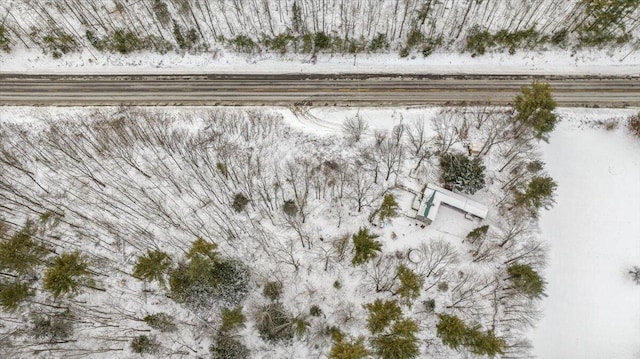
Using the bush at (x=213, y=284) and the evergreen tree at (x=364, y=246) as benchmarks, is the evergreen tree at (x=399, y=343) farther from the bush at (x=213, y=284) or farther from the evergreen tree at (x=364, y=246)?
the bush at (x=213, y=284)

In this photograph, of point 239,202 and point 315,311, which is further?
point 239,202

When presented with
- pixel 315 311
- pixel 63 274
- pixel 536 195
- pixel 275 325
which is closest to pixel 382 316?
pixel 315 311

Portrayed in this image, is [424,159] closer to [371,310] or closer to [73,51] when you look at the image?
[371,310]

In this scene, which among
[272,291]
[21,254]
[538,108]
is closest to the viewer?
[21,254]

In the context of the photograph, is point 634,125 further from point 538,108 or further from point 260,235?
point 260,235

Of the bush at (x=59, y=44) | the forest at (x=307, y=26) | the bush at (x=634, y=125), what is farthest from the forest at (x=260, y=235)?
the bush at (x=634, y=125)

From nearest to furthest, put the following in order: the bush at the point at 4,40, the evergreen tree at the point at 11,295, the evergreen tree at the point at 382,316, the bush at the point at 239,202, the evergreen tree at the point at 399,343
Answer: the evergreen tree at the point at 399,343
the evergreen tree at the point at 11,295
the evergreen tree at the point at 382,316
the bush at the point at 239,202
the bush at the point at 4,40
